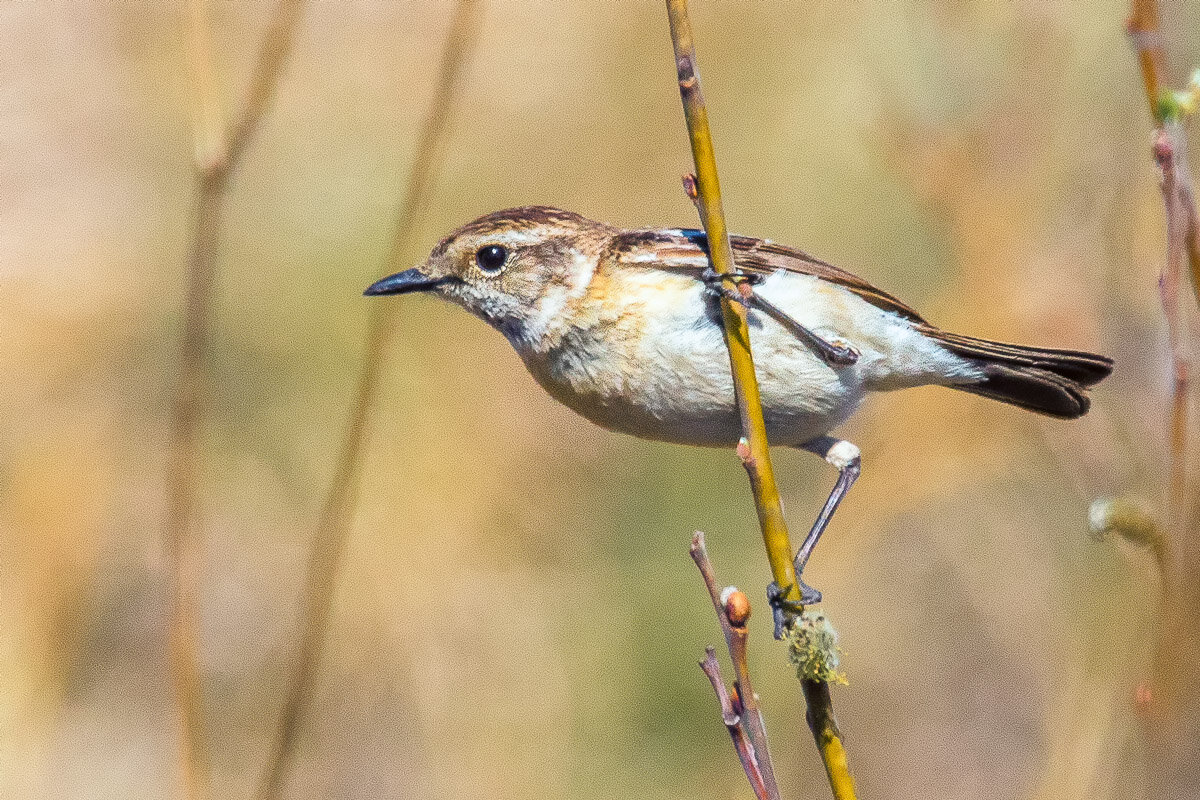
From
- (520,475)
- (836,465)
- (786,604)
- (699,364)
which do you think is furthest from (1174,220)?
(520,475)

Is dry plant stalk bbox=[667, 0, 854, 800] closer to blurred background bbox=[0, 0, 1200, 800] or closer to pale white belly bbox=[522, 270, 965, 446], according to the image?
pale white belly bbox=[522, 270, 965, 446]

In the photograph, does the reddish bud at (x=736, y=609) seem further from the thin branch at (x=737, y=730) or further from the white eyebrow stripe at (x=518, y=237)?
the white eyebrow stripe at (x=518, y=237)

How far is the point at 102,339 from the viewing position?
210 inches

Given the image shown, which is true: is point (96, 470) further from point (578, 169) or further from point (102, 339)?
point (578, 169)

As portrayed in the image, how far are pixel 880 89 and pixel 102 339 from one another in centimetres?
369

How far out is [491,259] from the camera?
3592mm

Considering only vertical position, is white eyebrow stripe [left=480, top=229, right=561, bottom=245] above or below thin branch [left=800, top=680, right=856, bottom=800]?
above

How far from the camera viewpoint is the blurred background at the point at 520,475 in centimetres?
467

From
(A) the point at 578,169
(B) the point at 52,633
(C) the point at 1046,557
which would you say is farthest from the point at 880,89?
(B) the point at 52,633

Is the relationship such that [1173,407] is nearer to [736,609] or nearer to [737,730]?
[736,609]

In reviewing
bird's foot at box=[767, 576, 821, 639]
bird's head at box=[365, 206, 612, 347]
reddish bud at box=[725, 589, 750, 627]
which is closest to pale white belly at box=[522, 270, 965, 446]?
bird's head at box=[365, 206, 612, 347]

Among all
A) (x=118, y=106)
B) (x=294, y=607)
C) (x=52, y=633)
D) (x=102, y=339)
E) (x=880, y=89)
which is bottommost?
(x=52, y=633)

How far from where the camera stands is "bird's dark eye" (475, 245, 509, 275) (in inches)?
141

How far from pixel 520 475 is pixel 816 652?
3117 mm
